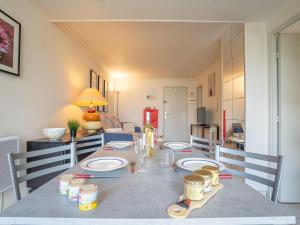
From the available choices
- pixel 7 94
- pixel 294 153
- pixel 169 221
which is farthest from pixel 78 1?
pixel 294 153

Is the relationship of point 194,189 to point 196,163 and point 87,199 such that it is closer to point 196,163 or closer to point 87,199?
point 87,199

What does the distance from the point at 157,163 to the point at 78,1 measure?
1.84 meters

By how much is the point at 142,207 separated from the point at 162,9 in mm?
2066

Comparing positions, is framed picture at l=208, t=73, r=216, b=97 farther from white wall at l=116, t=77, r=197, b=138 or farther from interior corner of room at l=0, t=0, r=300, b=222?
white wall at l=116, t=77, r=197, b=138

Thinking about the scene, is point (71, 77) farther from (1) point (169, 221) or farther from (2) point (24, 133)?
(1) point (169, 221)

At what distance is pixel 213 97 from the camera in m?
4.92

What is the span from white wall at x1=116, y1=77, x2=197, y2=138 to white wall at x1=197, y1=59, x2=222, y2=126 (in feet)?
3.53

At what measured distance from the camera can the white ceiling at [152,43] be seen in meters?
2.87

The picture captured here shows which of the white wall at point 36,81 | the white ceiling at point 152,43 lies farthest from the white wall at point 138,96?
the white wall at point 36,81

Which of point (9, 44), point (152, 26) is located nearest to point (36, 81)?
point (9, 44)

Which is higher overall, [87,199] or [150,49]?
[150,49]

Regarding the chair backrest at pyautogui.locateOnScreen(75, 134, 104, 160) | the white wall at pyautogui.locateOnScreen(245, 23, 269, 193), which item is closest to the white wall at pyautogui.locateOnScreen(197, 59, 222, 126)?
the white wall at pyautogui.locateOnScreen(245, 23, 269, 193)

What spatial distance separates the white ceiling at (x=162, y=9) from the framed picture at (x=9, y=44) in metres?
0.44

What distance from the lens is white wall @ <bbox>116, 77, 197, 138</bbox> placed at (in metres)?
6.82
